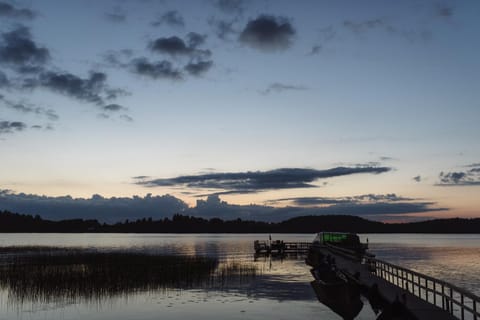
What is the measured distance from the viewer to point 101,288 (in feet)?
137

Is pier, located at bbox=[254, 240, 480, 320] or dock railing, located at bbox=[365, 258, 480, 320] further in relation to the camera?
pier, located at bbox=[254, 240, 480, 320]

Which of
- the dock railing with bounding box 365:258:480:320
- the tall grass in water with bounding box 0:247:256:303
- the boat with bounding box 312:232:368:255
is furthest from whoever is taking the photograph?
the boat with bounding box 312:232:368:255

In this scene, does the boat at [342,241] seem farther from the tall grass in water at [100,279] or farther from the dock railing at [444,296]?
the dock railing at [444,296]

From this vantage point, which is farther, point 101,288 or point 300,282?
point 300,282

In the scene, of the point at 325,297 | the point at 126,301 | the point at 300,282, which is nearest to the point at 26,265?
the point at 126,301

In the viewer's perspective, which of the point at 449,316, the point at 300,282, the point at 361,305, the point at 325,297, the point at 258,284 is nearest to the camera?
the point at 449,316

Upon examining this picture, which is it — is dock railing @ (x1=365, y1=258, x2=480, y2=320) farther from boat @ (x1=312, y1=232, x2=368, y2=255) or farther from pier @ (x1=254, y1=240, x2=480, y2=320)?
boat @ (x1=312, y1=232, x2=368, y2=255)

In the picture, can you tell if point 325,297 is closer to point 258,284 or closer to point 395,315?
point 258,284

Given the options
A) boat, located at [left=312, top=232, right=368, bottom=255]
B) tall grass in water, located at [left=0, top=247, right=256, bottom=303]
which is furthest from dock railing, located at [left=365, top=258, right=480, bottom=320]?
boat, located at [left=312, top=232, right=368, bottom=255]

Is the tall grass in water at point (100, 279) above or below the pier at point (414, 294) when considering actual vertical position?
below

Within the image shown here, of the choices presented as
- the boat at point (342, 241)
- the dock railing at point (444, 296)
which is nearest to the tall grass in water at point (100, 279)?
the dock railing at point (444, 296)

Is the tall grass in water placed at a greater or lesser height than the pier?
lesser

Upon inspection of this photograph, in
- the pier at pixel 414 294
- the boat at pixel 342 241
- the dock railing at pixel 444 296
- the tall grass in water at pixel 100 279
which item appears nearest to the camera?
the dock railing at pixel 444 296

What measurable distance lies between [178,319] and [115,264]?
3138cm
